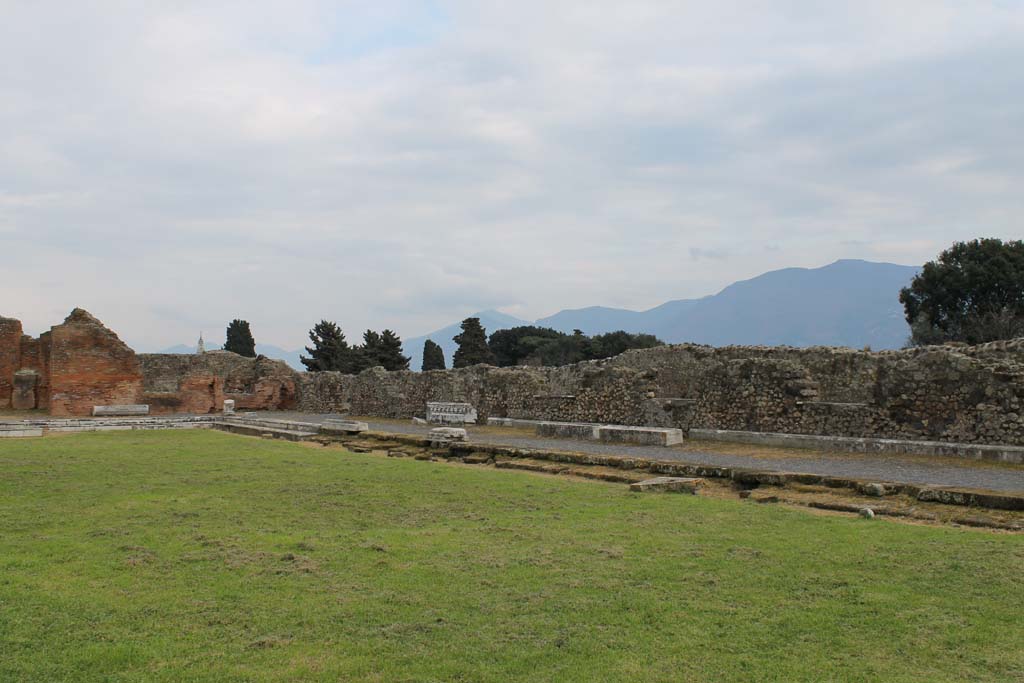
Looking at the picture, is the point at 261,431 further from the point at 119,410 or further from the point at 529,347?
the point at 529,347

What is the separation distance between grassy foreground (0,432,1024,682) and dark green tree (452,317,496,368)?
50.2m

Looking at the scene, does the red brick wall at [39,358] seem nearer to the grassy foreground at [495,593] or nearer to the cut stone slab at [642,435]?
the cut stone slab at [642,435]

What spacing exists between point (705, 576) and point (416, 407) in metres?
23.1

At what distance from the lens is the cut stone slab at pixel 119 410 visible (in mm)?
27250

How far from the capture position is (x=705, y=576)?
207 inches

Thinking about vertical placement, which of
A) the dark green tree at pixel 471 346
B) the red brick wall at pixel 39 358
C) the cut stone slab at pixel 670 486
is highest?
the dark green tree at pixel 471 346

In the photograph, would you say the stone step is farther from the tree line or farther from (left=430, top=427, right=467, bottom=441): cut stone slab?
the tree line

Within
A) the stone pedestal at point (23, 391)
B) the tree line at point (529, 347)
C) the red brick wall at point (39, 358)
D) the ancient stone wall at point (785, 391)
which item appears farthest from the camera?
the tree line at point (529, 347)

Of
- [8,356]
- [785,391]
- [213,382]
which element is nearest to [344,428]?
[785,391]

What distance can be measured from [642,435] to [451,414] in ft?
32.3

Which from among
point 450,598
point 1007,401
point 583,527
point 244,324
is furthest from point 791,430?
point 244,324

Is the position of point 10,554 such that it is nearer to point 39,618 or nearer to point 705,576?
point 39,618

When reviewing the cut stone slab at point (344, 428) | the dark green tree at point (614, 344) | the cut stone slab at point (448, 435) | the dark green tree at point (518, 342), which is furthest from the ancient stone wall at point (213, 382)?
the dark green tree at point (518, 342)

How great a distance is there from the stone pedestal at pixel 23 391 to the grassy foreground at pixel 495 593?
25.5 meters
